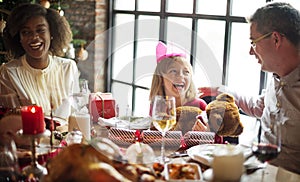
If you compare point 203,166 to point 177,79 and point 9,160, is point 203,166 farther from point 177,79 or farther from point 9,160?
point 177,79

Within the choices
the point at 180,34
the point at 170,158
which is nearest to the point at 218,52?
the point at 180,34

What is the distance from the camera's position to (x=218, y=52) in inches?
132

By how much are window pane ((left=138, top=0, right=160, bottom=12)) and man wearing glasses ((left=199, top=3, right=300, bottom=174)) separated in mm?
2057

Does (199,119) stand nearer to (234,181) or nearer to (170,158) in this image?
(170,158)

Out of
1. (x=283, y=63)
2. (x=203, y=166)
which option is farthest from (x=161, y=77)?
(x=203, y=166)

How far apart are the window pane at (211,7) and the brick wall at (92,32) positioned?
A: 1.28 meters

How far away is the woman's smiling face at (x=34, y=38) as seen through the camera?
98.3 inches

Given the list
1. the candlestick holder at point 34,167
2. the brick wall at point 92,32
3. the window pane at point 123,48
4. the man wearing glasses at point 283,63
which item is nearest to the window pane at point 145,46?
the window pane at point 123,48

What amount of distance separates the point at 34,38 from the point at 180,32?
5.28 ft

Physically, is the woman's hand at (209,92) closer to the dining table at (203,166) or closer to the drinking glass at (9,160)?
the dining table at (203,166)

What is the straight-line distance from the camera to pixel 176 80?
2.20 m

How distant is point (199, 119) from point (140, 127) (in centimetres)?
28

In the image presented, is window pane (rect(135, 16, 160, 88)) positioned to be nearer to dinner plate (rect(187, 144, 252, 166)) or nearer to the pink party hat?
the pink party hat

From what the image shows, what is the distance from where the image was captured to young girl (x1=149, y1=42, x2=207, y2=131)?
7.20 feet
